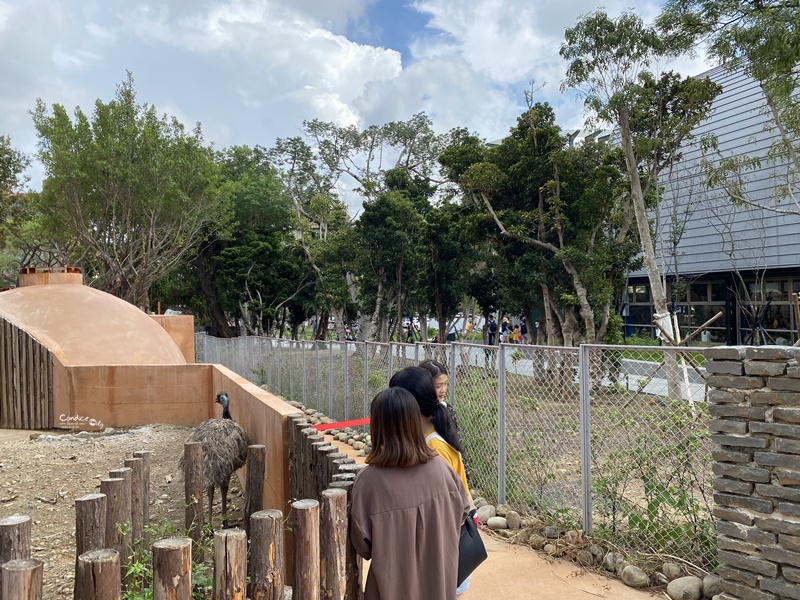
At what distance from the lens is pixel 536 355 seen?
600 centimetres

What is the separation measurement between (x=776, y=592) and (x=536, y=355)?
2.82 m

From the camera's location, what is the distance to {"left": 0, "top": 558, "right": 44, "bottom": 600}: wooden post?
210 cm

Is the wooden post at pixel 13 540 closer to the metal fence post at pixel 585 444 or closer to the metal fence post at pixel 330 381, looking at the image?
the metal fence post at pixel 585 444

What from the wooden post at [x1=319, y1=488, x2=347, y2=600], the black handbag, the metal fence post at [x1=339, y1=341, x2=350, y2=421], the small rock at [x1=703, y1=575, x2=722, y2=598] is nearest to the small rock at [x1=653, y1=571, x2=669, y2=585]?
the small rock at [x1=703, y1=575, x2=722, y2=598]

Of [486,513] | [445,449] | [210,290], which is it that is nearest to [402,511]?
[445,449]

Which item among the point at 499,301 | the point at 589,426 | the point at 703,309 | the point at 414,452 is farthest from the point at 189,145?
the point at 703,309

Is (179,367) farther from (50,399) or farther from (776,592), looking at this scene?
(776,592)

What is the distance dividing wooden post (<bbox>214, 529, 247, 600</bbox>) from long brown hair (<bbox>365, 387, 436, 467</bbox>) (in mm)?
610

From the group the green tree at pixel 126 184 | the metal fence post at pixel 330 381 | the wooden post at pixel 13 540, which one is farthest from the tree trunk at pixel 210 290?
the wooden post at pixel 13 540

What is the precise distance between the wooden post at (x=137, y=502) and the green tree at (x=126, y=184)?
1646 centimetres

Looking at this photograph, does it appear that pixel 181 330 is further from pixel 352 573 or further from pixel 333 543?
pixel 333 543

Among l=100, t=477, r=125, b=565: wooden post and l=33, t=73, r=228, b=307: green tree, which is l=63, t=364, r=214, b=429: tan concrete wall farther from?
l=33, t=73, r=228, b=307: green tree

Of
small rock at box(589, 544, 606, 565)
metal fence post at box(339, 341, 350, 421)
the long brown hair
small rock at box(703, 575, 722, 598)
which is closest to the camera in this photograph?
the long brown hair

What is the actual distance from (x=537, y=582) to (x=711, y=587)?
3.73 feet
